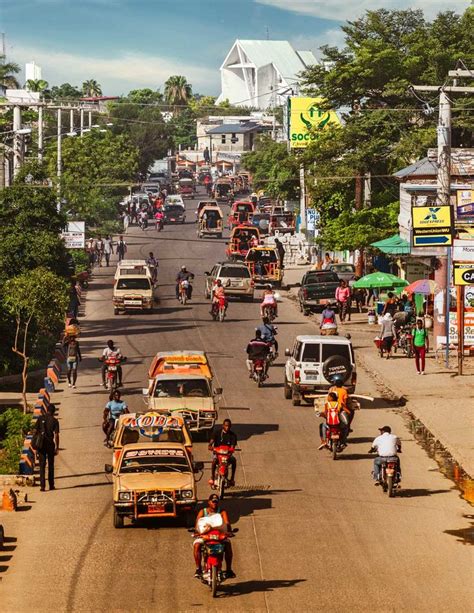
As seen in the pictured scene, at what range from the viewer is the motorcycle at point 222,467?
2797 centimetres

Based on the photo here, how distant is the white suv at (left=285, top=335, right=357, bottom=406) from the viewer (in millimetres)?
37812

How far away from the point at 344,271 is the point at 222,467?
43727 millimetres

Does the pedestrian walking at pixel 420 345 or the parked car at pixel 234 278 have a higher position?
the parked car at pixel 234 278

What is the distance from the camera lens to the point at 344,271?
234 feet

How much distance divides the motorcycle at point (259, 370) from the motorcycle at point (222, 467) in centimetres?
1425

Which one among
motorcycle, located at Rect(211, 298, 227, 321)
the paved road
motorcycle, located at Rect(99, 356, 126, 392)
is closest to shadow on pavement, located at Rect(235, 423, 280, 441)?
the paved road

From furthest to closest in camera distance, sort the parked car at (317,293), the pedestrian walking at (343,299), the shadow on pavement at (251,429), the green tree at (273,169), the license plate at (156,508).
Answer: the green tree at (273,169)
the parked car at (317,293)
the pedestrian walking at (343,299)
the shadow on pavement at (251,429)
the license plate at (156,508)

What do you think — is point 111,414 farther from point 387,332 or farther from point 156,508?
point 387,332

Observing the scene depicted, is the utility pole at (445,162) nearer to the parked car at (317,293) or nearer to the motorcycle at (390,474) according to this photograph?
the parked car at (317,293)

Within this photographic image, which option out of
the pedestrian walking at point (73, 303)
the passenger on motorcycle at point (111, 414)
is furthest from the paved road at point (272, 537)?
the pedestrian walking at point (73, 303)

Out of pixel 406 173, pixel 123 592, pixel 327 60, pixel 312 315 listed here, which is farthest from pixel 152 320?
pixel 123 592

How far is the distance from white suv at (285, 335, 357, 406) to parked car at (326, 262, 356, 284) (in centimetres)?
3020

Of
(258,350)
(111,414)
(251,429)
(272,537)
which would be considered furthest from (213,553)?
(258,350)

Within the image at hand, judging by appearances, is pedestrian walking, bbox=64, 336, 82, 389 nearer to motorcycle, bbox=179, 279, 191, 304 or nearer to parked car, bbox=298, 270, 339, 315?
parked car, bbox=298, 270, 339, 315
